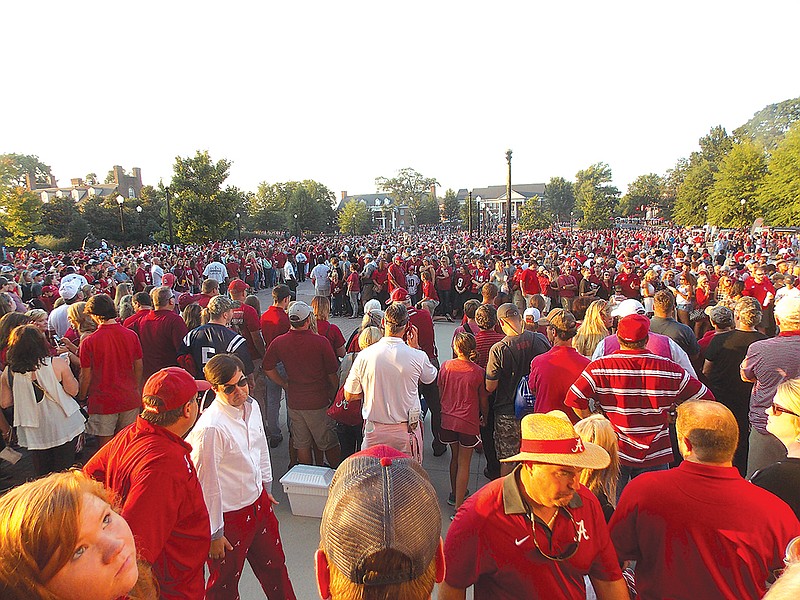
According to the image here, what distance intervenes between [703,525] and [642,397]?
1.37 m

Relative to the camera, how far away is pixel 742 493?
2.01 metres

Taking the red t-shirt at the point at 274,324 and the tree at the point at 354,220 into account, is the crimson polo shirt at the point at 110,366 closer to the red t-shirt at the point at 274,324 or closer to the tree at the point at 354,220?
the red t-shirt at the point at 274,324

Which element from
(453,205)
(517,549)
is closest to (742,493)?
(517,549)

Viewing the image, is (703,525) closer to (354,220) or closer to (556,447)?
(556,447)

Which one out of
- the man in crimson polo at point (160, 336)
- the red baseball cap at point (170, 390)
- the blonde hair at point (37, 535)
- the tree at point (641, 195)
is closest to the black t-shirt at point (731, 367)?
the red baseball cap at point (170, 390)

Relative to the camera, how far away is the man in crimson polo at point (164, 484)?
2.17 meters

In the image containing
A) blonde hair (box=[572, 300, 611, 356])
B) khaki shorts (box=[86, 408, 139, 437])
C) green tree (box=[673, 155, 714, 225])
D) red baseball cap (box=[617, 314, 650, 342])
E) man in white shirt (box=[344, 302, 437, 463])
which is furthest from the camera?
green tree (box=[673, 155, 714, 225])

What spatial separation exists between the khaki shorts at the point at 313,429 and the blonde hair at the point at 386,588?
3683mm

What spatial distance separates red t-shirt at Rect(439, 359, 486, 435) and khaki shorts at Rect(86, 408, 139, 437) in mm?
2961

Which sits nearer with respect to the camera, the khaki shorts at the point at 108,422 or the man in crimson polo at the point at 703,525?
the man in crimson polo at the point at 703,525

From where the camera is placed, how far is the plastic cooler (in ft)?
13.6

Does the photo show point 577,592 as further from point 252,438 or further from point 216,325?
point 216,325

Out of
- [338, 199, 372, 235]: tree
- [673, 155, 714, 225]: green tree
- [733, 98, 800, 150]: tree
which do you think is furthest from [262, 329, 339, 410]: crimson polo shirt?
[733, 98, 800, 150]: tree

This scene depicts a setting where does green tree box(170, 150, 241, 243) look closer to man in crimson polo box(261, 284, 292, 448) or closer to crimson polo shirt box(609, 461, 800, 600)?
man in crimson polo box(261, 284, 292, 448)
